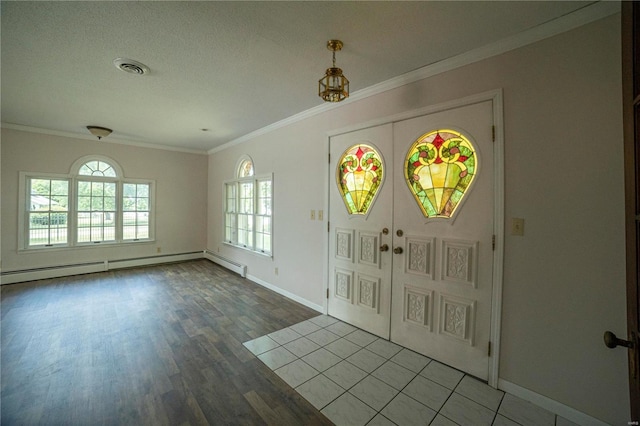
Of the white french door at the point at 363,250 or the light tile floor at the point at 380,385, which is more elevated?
the white french door at the point at 363,250

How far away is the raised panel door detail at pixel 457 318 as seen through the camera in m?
2.10

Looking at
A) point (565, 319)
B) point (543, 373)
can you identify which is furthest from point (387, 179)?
point (543, 373)

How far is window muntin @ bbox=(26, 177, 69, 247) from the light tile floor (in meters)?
4.83

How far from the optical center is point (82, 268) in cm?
491

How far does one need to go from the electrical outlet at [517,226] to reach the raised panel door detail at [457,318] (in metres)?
0.65

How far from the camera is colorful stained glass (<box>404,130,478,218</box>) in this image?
2.15 meters

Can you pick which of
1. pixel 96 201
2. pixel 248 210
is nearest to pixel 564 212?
pixel 248 210

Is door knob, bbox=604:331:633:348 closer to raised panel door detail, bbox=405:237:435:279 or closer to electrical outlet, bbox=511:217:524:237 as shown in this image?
electrical outlet, bbox=511:217:524:237

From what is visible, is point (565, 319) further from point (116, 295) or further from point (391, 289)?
point (116, 295)

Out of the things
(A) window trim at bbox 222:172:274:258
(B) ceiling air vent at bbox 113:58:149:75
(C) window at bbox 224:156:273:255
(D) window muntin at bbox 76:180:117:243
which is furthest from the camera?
(D) window muntin at bbox 76:180:117:243

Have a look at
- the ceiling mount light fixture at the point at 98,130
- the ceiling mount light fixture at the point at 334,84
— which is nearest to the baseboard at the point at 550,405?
the ceiling mount light fixture at the point at 334,84

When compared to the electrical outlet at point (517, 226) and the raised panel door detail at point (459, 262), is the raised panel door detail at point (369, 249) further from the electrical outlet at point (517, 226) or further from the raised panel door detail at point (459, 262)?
the electrical outlet at point (517, 226)

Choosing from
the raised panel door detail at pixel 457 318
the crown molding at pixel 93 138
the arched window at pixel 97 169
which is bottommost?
the raised panel door detail at pixel 457 318

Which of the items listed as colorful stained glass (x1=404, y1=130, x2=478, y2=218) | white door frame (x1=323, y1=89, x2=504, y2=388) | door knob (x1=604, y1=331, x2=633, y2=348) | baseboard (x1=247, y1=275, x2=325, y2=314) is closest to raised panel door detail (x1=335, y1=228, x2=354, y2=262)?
baseboard (x1=247, y1=275, x2=325, y2=314)
